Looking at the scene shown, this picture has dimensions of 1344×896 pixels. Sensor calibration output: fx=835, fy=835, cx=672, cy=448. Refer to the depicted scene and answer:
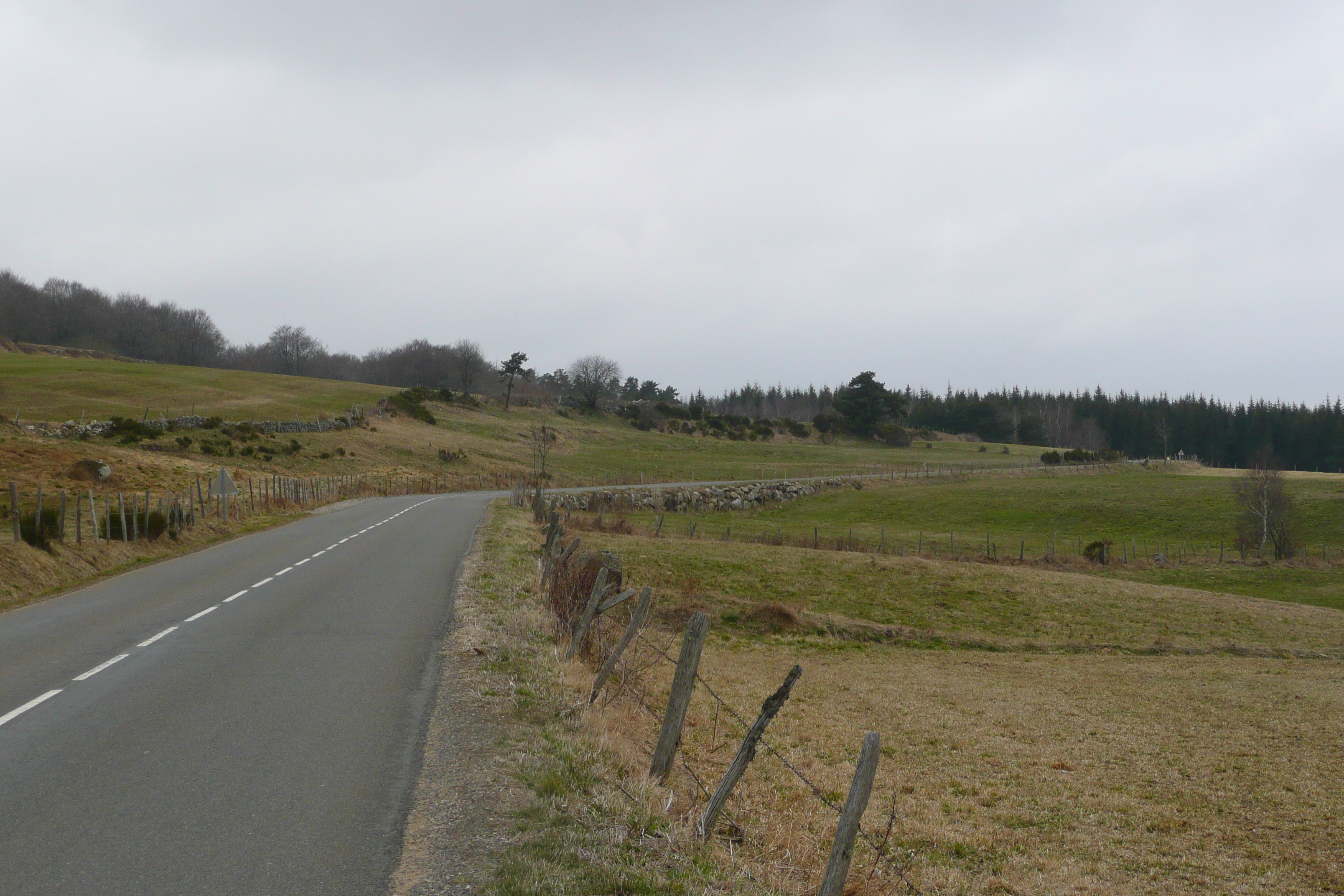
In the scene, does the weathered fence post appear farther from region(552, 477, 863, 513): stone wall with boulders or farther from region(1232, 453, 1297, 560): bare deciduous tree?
region(1232, 453, 1297, 560): bare deciduous tree

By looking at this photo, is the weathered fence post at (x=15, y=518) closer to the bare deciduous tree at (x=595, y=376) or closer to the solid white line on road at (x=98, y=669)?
the solid white line on road at (x=98, y=669)

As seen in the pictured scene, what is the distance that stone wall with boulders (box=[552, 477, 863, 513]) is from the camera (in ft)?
175

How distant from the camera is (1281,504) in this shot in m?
47.9

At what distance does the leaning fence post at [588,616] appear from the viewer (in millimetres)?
11812

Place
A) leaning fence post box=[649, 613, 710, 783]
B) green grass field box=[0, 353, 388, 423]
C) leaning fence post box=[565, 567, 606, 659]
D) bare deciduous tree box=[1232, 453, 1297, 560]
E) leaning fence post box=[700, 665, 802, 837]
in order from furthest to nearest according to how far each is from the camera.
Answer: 1. green grass field box=[0, 353, 388, 423]
2. bare deciduous tree box=[1232, 453, 1297, 560]
3. leaning fence post box=[565, 567, 606, 659]
4. leaning fence post box=[649, 613, 710, 783]
5. leaning fence post box=[700, 665, 802, 837]

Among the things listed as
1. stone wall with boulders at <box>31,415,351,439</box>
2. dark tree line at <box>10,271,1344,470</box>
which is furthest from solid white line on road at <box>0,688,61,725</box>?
dark tree line at <box>10,271,1344,470</box>

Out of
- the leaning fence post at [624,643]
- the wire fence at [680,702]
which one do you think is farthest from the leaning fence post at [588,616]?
the leaning fence post at [624,643]

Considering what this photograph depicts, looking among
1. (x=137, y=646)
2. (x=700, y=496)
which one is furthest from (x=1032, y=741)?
(x=700, y=496)

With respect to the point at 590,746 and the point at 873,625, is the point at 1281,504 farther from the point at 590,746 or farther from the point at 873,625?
the point at 590,746

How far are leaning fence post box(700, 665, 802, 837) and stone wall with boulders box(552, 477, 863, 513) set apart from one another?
1527 inches

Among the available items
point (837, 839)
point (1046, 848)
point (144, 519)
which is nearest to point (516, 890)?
point (837, 839)

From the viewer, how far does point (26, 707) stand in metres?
8.77

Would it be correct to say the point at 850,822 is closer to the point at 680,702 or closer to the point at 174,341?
the point at 680,702

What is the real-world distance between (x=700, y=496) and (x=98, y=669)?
171 ft
